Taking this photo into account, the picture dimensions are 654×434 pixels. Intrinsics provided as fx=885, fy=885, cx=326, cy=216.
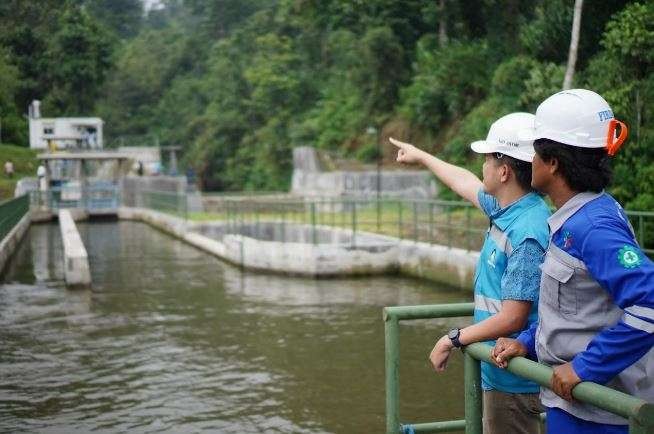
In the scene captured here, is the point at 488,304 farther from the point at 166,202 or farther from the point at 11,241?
the point at 166,202

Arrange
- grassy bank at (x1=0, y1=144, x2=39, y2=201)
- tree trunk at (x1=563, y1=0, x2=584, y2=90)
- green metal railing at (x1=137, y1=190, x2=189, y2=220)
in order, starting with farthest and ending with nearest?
1. grassy bank at (x1=0, y1=144, x2=39, y2=201)
2. green metal railing at (x1=137, y1=190, x2=189, y2=220)
3. tree trunk at (x1=563, y1=0, x2=584, y2=90)

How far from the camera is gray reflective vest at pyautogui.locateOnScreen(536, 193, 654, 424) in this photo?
242 cm

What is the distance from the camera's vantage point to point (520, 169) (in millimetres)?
3203

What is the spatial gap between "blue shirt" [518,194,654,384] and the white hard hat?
0.75 meters

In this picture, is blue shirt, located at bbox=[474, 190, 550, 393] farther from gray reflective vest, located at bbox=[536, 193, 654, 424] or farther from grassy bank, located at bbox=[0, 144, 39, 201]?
grassy bank, located at bbox=[0, 144, 39, 201]

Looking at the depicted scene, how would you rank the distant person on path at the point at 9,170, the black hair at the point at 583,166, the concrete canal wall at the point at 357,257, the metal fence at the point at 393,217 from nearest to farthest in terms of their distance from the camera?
1. the black hair at the point at 583,166
2. the concrete canal wall at the point at 357,257
3. the metal fence at the point at 393,217
4. the distant person on path at the point at 9,170

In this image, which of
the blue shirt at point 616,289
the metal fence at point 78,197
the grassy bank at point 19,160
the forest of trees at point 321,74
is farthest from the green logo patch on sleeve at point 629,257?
→ the grassy bank at point 19,160

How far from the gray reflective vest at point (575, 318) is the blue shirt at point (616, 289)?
0.08 metres

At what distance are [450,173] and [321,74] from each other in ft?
187

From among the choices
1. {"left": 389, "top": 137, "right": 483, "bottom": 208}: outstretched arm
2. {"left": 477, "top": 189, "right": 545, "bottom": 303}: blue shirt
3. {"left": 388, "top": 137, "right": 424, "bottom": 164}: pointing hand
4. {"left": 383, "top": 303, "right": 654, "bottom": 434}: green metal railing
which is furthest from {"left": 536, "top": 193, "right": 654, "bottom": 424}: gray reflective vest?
{"left": 388, "top": 137, "right": 424, "bottom": 164}: pointing hand

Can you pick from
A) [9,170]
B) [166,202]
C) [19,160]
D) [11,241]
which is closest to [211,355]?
[11,241]

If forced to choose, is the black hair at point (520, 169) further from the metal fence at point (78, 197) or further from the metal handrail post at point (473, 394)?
the metal fence at point (78, 197)

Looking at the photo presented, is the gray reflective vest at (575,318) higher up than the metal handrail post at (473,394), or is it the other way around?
the gray reflective vest at (575,318)

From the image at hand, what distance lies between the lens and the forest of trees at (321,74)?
21498 mm
